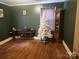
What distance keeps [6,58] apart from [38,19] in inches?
142

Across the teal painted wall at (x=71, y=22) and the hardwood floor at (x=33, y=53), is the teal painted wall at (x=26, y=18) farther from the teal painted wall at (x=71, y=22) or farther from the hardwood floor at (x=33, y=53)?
the teal painted wall at (x=71, y=22)

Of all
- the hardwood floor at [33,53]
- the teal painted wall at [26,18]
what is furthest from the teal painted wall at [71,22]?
the teal painted wall at [26,18]

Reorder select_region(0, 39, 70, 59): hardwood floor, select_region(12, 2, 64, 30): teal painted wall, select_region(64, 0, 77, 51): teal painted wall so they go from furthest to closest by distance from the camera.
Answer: select_region(12, 2, 64, 30): teal painted wall
select_region(0, 39, 70, 59): hardwood floor
select_region(64, 0, 77, 51): teal painted wall

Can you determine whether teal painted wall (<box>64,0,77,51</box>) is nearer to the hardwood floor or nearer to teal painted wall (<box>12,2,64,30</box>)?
the hardwood floor

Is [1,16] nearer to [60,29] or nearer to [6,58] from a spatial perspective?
[6,58]

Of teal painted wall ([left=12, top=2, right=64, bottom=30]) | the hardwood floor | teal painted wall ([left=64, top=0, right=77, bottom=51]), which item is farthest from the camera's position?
teal painted wall ([left=12, top=2, right=64, bottom=30])

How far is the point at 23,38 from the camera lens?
604cm

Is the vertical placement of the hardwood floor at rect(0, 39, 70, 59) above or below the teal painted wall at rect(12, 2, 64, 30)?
below

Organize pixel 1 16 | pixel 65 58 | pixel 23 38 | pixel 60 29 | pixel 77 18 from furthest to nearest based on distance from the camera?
pixel 23 38
pixel 60 29
pixel 1 16
pixel 65 58
pixel 77 18

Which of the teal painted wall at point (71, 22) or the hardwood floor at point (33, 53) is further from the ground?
the teal painted wall at point (71, 22)

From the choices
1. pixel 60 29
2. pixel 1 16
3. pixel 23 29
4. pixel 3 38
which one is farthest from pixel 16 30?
pixel 60 29

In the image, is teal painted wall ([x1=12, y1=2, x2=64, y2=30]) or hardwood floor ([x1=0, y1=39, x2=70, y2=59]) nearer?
hardwood floor ([x1=0, y1=39, x2=70, y2=59])

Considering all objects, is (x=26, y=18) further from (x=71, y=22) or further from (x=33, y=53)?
(x=71, y=22)

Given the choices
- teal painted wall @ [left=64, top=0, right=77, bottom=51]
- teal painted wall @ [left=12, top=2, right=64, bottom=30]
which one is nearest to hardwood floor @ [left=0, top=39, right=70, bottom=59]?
teal painted wall @ [left=64, top=0, right=77, bottom=51]
